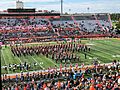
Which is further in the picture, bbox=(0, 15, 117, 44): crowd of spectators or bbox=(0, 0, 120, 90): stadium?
bbox=(0, 15, 117, 44): crowd of spectators

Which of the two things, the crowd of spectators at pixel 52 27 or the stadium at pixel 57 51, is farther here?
the crowd of spectators at pixel 52 27

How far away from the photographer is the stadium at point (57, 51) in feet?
53.5

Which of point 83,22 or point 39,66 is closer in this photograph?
point 39,66

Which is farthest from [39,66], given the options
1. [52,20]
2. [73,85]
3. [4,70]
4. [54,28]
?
[52,20]

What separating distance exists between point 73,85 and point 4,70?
967 centimetres

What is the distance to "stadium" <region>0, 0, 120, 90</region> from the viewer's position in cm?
1631

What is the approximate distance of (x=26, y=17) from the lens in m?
64.6

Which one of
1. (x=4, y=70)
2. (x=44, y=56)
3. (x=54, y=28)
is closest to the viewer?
(x=4, y=70)

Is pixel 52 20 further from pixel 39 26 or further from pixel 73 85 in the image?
pixel 73 85

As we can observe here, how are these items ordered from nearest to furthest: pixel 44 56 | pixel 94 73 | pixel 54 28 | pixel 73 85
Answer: pixel 73 85
pixel 94 73
pixel 44 56
pixel 54 28

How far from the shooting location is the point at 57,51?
1165 inches

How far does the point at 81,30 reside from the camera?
54.1 meters

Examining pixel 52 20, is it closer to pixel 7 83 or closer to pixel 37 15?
pixel 37 15

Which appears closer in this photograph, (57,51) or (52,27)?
(57,51)
